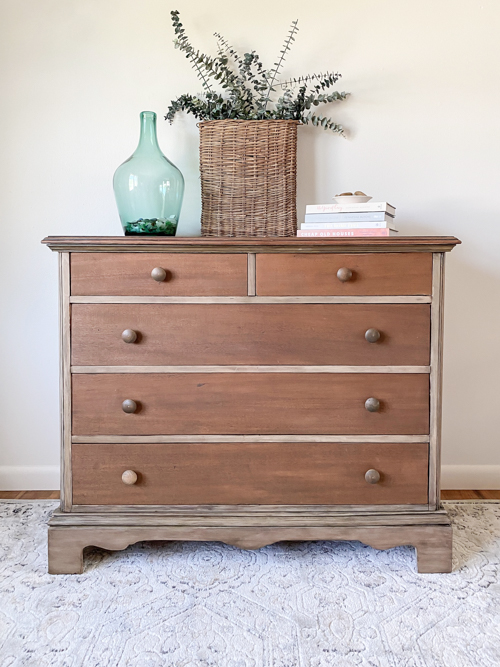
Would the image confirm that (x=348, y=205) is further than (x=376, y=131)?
No

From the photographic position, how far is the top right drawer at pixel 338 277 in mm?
1408

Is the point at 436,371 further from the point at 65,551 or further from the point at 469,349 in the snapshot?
the point at 65,551

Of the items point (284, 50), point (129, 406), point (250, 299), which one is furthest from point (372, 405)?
point (284, 50)

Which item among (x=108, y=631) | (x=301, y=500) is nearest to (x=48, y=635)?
(x=108, y=631)

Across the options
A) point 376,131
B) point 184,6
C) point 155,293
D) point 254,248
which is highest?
point 184,6

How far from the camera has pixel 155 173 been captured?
1646 millimetres

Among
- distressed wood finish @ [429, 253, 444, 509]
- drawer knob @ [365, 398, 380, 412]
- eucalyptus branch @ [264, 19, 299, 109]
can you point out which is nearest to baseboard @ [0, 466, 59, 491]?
drawer knob @ [365, 398, 380, 412]

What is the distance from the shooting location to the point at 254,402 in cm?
143

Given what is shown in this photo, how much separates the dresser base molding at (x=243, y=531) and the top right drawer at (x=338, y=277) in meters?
0.63

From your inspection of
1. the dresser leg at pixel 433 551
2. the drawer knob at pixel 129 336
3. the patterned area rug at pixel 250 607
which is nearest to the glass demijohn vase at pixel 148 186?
the drawer knob at pixel 129 336

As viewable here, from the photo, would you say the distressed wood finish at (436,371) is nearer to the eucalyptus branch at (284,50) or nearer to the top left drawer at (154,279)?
the top left drawer at (154,279)

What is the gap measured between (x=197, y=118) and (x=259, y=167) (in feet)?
1.24

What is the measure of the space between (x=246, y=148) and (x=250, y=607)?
1.37 metres

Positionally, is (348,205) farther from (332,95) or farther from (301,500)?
(301,500)
